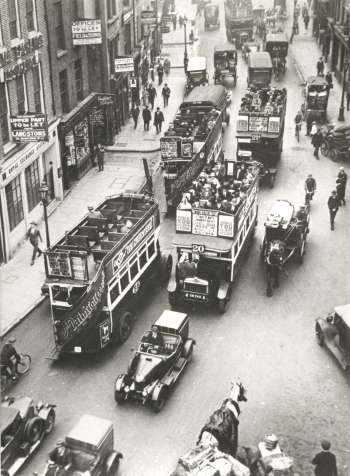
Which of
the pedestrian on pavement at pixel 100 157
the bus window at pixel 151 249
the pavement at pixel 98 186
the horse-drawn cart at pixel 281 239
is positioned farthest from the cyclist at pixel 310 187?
the pedestrian on pavement at pixel 100 157

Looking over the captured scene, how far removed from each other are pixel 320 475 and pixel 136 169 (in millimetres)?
23294

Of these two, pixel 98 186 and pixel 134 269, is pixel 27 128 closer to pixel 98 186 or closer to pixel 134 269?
pixel 134 269

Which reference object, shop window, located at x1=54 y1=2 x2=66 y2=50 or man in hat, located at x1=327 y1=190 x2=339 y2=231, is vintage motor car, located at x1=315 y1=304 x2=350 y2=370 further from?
shop window, located at x1=54 y1=2 x2=66 y2=50

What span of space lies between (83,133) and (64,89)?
3.03 m

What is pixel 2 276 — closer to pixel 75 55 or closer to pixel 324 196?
pixel 75 55

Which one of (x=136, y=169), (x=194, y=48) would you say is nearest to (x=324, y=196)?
(x=136, y=169)

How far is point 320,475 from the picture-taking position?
1440 centimetres

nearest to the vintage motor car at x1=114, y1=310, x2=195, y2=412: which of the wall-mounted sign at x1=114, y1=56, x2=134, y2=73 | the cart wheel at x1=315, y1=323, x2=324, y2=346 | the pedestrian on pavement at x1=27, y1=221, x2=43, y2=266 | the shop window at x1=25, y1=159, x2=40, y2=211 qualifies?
the cart wheel at x1=315, y1=323, x2=324, y2=346

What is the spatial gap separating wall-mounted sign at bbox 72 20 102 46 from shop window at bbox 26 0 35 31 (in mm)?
4236

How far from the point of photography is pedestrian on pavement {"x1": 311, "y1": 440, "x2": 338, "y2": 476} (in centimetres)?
1412

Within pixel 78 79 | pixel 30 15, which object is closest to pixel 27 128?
pixel 30 15

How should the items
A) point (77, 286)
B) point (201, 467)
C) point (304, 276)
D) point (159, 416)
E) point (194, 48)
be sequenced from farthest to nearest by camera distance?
1. point (194, 48)
2. point (304, 276)
3. point (77, 286)
4. point (159, 416)
5. point (201, 467)

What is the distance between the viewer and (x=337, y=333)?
19516 millimetres

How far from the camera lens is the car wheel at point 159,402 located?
1702 cm
